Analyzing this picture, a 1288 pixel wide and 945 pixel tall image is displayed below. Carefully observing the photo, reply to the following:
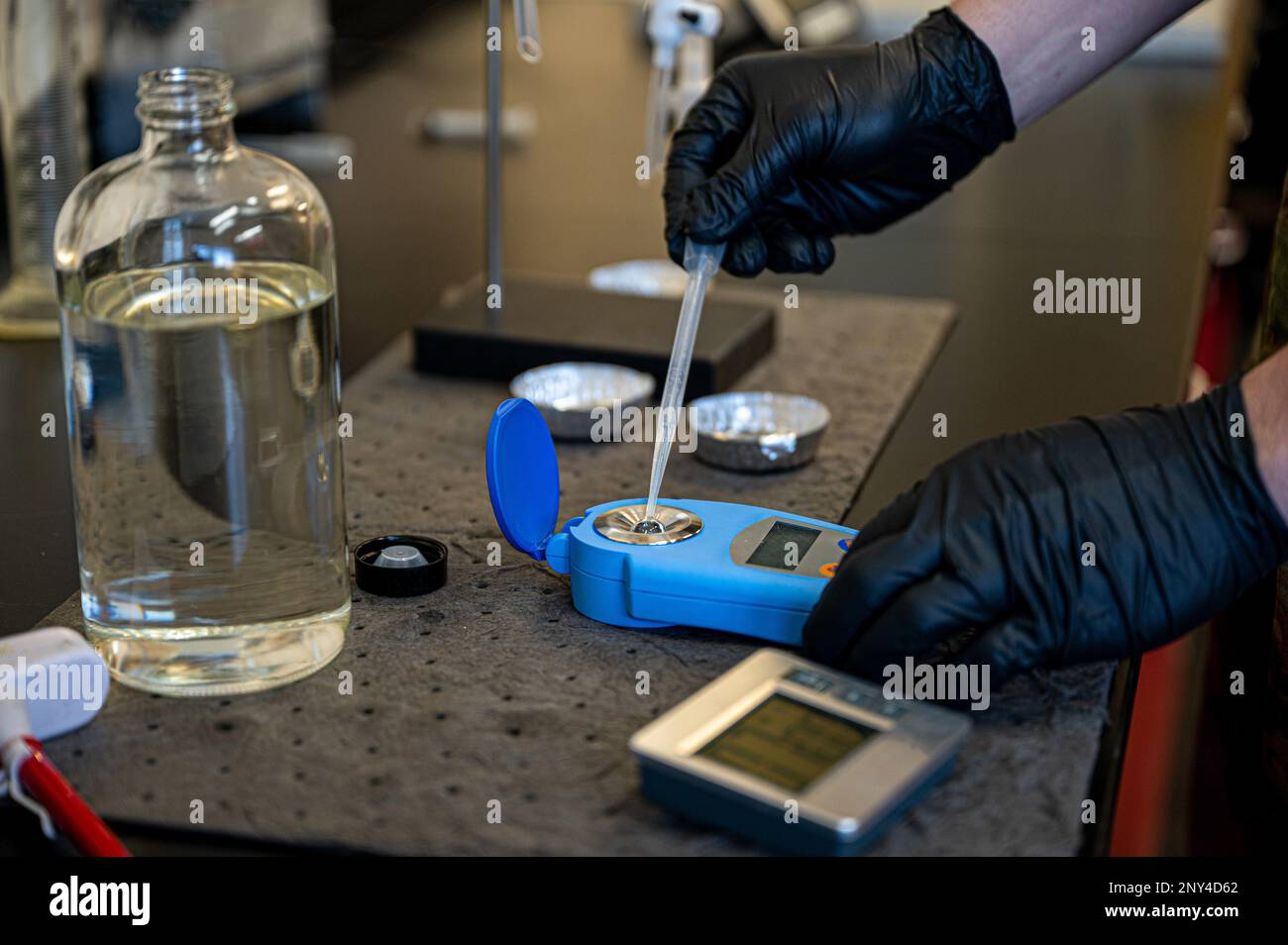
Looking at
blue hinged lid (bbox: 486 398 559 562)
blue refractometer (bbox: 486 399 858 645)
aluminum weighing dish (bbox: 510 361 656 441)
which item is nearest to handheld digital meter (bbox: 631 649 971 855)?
blue refractometer (bbox: 486 399 858 645)

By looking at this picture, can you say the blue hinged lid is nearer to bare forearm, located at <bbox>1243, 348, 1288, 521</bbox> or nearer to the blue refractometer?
the blue refractometer

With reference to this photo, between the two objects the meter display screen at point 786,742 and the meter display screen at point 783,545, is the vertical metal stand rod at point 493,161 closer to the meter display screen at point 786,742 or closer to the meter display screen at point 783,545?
the meter display screen at point 783,545

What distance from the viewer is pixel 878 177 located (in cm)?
143

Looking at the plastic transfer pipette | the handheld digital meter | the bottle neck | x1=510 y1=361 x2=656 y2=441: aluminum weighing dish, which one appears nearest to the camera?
the handheld digital meter

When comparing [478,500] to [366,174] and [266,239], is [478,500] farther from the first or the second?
[366,174]

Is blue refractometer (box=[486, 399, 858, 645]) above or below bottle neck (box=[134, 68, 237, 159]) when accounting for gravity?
below

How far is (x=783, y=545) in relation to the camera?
1015mm

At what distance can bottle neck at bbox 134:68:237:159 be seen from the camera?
2.88 feet

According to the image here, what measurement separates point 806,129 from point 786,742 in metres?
0.66

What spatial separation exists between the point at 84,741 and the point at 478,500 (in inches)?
18.0

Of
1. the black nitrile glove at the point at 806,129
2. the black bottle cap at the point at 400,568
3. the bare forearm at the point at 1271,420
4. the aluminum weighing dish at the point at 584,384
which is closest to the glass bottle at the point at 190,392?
the black bottle cap at the point at 400,568

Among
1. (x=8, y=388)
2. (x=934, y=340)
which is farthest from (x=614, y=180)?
(x=8, y=388)

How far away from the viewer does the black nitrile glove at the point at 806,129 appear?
4.04 ft

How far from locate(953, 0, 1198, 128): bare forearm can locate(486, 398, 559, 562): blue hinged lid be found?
24.3 inches
